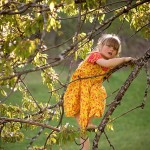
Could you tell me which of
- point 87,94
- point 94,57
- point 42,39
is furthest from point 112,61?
point 42,39

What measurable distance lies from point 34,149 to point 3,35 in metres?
1.03

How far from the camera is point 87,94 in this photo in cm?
344

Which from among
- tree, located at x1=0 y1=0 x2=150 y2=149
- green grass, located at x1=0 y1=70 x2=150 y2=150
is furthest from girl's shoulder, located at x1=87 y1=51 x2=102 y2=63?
green grass, located at x1=0 y1=70 x2=150 y2=150

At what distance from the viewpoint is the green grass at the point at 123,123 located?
27.7 ft

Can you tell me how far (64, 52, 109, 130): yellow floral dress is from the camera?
3412 mm

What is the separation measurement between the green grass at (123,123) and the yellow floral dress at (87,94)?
10.6 ft

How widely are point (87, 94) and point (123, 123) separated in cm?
667

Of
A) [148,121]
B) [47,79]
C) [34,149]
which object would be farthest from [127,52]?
[34,149]

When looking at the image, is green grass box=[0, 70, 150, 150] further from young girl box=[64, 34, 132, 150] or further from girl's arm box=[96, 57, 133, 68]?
girl's arm box=[96, 57, 133, 68]

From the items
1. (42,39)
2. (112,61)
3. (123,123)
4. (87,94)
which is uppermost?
(42,39)

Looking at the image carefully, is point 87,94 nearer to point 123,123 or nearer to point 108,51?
point 108,51

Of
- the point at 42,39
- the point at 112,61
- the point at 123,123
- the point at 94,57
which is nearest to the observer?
the point at 42,39

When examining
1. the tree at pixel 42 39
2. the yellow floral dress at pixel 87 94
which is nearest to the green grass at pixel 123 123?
the tree at pixel 42 39

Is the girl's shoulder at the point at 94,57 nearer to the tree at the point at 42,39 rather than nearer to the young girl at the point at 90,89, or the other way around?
the young girl at the point at 90,89
